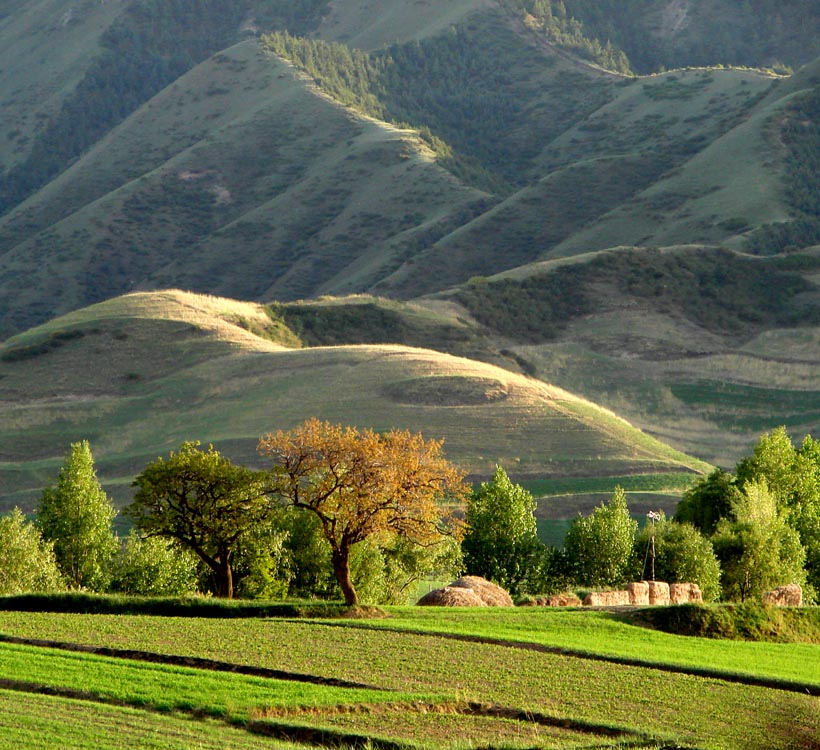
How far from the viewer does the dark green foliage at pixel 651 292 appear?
553ft

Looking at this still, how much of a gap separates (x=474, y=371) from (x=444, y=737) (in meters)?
85.5

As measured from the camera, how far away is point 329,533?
46750 millimetres

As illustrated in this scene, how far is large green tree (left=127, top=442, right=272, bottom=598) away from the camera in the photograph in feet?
164

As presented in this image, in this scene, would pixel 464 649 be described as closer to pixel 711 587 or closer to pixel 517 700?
pixel 517 700

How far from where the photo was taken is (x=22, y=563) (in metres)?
54.7

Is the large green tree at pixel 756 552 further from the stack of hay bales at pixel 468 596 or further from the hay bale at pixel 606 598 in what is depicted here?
the stack of hay bales at pixel 468 596

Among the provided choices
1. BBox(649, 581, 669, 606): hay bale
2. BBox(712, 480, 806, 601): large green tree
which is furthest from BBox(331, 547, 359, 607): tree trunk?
BBox(712, 480, 806, 601): large green tree

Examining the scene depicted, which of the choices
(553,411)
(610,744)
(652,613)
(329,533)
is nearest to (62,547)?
(329,533)

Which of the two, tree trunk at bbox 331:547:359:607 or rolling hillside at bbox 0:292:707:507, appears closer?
tree trunk at bbox 331:547:359:607

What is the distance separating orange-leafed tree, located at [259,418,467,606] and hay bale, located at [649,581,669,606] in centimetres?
1101

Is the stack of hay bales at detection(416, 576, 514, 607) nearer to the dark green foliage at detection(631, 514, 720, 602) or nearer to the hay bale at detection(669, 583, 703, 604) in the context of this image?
the hay bale at detection(669, 583, 703, 604)

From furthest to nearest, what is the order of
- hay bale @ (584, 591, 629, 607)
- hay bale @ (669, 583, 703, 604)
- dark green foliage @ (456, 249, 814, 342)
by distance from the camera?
dark green foliage @ (456, 249, 814, 342) < hay bale @ (669, 583, 703, 604) < hay bale @ (584, 591, 629, 607)

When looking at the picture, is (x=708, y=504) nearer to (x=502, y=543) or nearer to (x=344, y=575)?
(x=502, y=543)

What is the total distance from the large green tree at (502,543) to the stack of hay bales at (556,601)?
13127 millimetres
